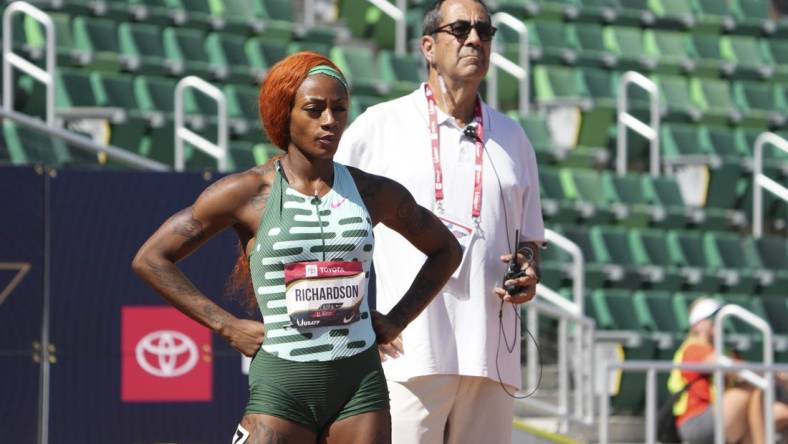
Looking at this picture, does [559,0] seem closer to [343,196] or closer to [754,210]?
[754,210]

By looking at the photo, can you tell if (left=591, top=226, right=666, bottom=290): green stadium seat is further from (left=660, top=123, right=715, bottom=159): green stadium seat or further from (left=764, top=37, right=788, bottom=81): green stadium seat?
(left=764, top=37, right=788, bottom=81): green stadium seat

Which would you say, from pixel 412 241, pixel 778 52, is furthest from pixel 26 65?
pixel 778 52

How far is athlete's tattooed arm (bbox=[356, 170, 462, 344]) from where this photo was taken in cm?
385

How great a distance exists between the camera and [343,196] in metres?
3.74

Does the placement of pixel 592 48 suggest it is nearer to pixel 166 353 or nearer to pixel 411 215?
pixel 166 353

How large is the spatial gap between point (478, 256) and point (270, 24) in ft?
27.8

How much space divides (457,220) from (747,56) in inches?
445

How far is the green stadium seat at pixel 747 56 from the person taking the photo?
14.9 metres

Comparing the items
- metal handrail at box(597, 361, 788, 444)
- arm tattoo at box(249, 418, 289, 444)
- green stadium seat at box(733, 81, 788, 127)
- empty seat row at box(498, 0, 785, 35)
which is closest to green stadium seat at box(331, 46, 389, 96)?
empty seat row at box(498, 0, 785, 35)

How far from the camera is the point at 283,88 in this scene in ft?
12.1

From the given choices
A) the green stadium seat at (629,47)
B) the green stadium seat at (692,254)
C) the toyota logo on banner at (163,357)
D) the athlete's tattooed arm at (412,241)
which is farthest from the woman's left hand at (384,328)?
the green stadium seat at (629,47)

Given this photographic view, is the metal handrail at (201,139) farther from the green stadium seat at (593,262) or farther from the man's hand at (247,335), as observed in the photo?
the man's hand at (247,335)

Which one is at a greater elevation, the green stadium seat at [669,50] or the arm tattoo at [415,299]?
the green stadium seat at [669,50]

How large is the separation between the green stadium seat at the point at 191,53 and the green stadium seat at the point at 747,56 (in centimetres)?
544
